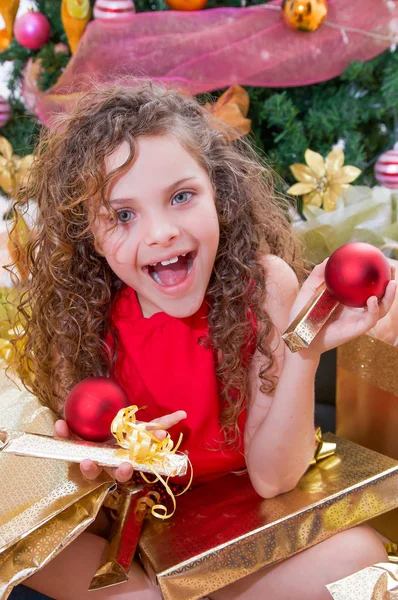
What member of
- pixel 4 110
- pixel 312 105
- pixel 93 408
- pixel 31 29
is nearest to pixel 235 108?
pixel 312 105

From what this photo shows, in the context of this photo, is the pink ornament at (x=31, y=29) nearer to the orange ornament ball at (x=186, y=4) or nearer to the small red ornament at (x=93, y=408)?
the orange ornament ball at (x=186, y=4)

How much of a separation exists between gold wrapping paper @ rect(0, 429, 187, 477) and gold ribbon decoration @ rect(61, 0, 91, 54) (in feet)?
3.91

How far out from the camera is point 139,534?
3.25 feet

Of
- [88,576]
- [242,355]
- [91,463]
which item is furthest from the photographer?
[242,355]

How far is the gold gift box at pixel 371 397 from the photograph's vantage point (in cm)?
114

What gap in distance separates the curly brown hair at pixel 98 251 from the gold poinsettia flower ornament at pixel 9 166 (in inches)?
33.9

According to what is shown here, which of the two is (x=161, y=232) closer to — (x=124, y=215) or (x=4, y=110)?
(x=124, y=215)

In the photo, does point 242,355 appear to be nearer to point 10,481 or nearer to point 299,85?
point 10,481

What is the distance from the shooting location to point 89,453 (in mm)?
859

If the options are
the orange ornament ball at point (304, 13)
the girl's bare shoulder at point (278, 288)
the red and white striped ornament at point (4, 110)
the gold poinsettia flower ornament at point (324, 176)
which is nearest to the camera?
the girl's bare shoulder at point (278, 288)

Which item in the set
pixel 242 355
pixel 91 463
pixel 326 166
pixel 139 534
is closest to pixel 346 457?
pixel 242 355

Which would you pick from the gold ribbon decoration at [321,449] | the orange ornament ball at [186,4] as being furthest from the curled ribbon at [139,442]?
the orange ornament ball at [186,4]

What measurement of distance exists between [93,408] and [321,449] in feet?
1.42

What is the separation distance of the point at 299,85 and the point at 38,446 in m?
1.21
